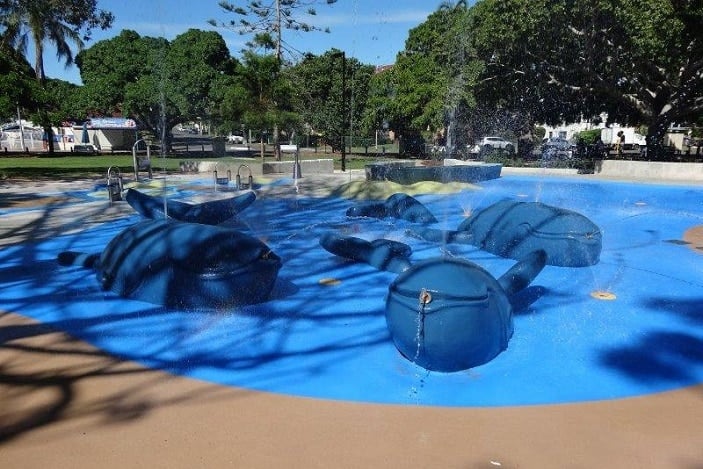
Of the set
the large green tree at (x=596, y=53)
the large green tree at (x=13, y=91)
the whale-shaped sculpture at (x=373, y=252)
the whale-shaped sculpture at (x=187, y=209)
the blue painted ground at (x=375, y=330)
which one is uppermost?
the large green tree at (x=596, y=53)

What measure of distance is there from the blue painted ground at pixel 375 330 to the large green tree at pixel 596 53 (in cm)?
1350

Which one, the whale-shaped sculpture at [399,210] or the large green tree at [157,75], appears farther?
the large green tree at [157,75]

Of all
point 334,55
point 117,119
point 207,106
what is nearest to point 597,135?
point 334,55

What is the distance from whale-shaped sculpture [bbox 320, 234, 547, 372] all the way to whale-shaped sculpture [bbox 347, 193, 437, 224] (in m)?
7.45

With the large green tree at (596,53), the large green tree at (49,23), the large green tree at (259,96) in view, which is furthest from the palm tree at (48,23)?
the large green tree at (596,53)

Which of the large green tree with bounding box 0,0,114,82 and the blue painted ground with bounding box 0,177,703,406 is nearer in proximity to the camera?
the blue painted ground with bounding box 0,177,703,406

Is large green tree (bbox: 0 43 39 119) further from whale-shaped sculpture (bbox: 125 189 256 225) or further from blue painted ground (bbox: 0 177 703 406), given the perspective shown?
blue painted ground (bbox: 0 177 703 406)

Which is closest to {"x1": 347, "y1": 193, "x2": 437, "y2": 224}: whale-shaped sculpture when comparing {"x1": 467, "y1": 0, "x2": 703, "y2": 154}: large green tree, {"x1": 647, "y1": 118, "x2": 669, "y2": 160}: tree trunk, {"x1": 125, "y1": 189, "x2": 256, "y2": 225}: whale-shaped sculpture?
{"x1": 125, "y1": 189, "x2": 256, "y2": 225}: whale-shaped sculpture

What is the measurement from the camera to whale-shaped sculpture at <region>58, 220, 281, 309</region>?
6422mm

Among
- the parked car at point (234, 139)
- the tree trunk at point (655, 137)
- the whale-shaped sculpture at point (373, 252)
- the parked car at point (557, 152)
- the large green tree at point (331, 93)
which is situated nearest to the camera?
the whale-shaped sculpture at point (373, 252)

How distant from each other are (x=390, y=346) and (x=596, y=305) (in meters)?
3.11

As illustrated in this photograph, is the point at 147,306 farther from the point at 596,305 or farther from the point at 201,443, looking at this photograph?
the point at 596,305

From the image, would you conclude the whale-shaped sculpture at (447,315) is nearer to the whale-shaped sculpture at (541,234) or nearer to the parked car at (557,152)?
the whale-shaped sculpture at (541,234)

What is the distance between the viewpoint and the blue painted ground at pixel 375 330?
15.8 feet
